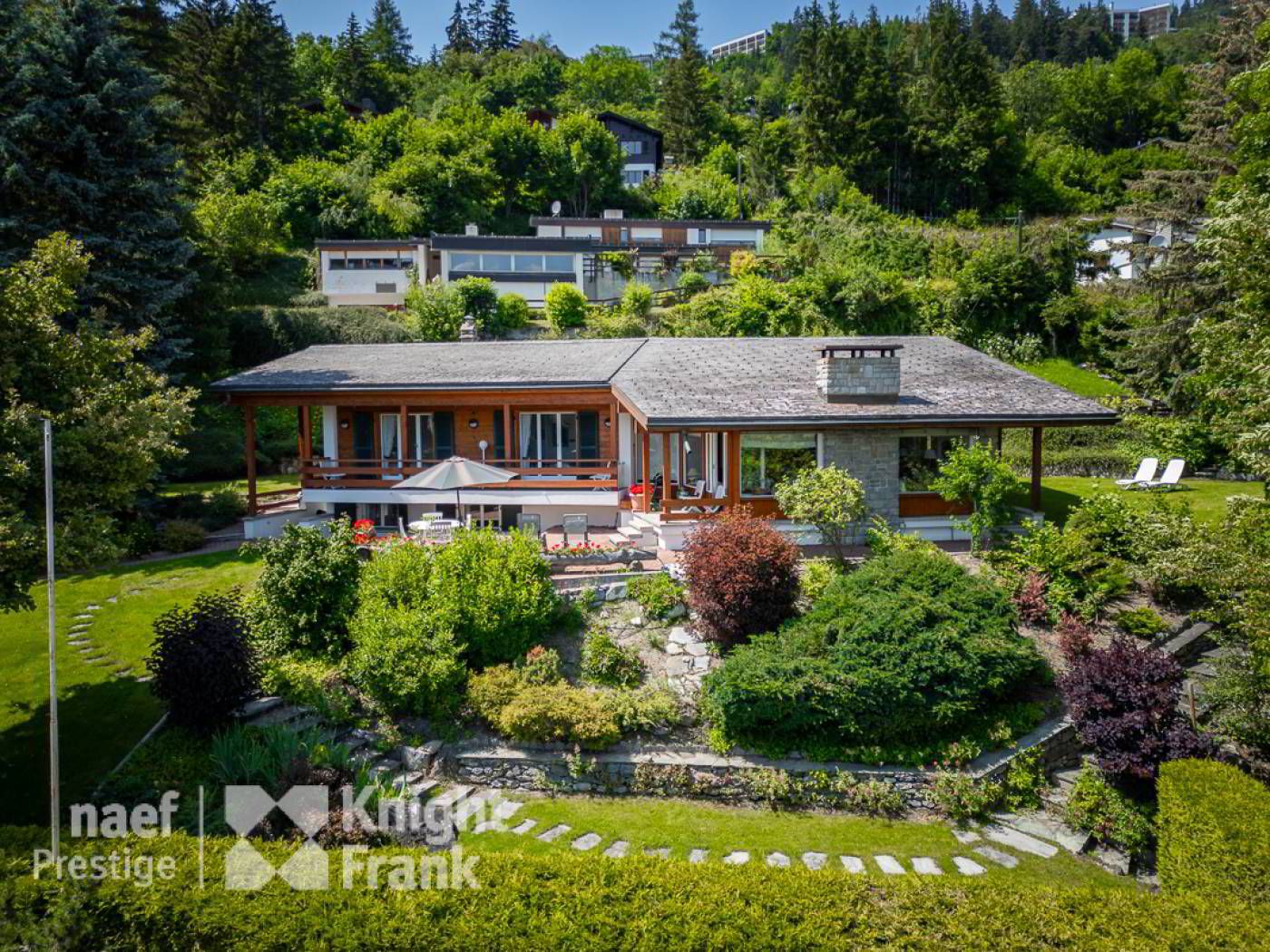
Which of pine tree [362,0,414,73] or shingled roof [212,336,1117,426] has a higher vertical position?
pine tree [362,0,414,73]

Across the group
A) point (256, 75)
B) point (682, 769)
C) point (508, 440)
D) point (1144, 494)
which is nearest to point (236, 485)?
point (508, 440)

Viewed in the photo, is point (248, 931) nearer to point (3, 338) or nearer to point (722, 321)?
point (3, 338)

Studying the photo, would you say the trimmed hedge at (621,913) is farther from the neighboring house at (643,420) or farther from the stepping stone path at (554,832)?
the neighboring house at (643,420)

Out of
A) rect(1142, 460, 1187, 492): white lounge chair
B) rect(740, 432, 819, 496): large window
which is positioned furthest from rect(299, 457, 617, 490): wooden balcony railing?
rect(1142, 460, 1187, 492): white lounge chair

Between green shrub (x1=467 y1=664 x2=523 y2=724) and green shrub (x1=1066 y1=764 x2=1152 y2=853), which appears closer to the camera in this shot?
green shrub (x1=1066 y1=764 x2=1152 y2=853)

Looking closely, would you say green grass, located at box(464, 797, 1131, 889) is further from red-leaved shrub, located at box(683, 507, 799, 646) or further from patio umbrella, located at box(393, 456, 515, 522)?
patio umbrella, located at box(393, 456, 515, 522)

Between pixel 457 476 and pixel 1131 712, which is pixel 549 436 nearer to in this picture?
pixel 457 476

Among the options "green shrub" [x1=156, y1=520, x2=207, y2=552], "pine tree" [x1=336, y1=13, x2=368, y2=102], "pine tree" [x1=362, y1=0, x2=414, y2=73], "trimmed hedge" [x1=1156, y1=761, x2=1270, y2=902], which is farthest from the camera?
"pine tree" [x1=362, y1=0, x2=414, y2=73]
